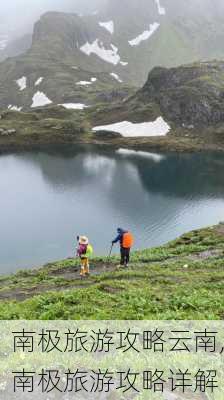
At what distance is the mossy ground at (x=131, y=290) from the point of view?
18.3 metres

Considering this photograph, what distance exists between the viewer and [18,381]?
12.4 meters

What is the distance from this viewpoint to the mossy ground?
18.3m

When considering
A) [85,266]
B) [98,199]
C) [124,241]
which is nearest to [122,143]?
[98,199]

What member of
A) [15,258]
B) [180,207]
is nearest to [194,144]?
[180,207]

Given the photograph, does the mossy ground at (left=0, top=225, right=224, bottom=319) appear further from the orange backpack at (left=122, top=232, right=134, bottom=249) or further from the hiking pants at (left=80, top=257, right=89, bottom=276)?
the orange backpack at (left=122, top=232, right=134, bottom=249)

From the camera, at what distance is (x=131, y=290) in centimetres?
2298

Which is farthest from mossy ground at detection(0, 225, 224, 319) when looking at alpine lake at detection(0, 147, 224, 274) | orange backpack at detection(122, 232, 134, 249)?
alpine lake at detection(0, 147, 224, 274)

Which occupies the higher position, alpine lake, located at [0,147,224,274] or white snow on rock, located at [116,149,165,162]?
white snow on rock, located at [116,149,165,162]

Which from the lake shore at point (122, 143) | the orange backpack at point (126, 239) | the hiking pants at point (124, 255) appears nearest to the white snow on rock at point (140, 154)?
the lake shore at point (122, 143)

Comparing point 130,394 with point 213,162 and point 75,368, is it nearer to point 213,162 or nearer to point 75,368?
point 75,368

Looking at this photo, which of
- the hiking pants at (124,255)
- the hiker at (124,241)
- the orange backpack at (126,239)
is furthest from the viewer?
the hiking pants at (124,255)

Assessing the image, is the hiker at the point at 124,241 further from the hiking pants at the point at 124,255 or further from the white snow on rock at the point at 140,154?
the white snow on rock at the point at 140,154

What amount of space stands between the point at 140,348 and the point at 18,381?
3.87m

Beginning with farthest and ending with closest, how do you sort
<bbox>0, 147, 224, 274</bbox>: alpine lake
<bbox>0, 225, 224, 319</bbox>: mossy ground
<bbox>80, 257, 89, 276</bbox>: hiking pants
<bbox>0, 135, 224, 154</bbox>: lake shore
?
<bbox>0, 135, 224, 154</bbox>: lake shore, <bbox>0, 147, 224, 274</bbox>: alpine lake, <bbox>80, 257, 89, 276</bbox>: hiking pants, <bbox>0, 225, 224, 319</bbox>: mossy ground
